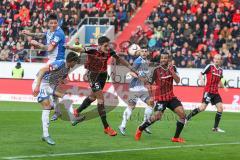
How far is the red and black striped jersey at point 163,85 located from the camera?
14.6 meters

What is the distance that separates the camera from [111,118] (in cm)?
2145

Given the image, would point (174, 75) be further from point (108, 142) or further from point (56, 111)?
point (56, 111)

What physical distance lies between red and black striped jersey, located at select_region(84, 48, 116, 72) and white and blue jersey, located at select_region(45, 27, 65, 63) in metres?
1.46

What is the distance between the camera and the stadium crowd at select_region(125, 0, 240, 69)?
103ft

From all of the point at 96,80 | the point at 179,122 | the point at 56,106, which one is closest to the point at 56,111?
the point at 56,106

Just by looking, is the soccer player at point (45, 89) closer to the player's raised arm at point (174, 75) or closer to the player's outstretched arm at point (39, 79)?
the player's outstretched arm at point (39, 79)

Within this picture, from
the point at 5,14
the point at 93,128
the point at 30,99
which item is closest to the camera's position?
the point at 93,128

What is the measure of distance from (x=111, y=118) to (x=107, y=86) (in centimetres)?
748

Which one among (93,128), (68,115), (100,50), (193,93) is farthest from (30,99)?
(100,50)

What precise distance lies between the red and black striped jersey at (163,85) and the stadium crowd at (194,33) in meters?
16.3

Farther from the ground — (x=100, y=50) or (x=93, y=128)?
(x=100, y=50)

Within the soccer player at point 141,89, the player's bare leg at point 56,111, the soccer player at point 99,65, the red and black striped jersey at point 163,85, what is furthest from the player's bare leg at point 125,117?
the player's bare leg at point 56,111

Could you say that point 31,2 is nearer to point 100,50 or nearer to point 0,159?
point 100,50

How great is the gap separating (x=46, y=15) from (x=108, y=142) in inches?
974
